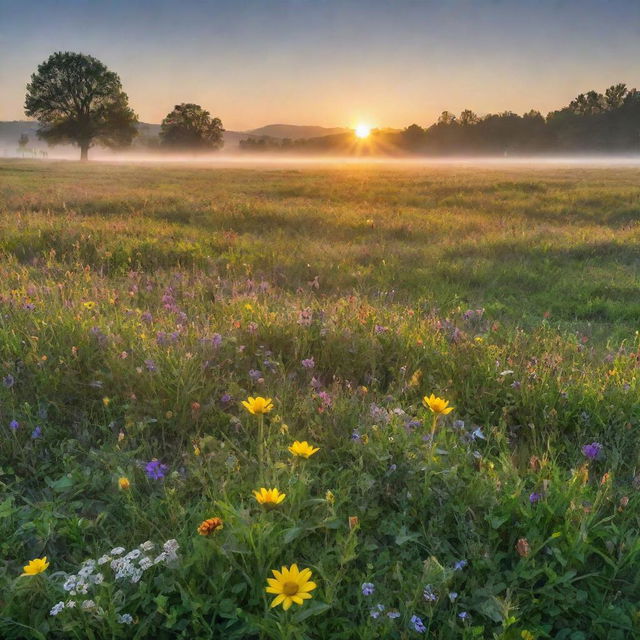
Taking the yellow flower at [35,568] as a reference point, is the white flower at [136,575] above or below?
below

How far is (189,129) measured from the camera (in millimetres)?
98938

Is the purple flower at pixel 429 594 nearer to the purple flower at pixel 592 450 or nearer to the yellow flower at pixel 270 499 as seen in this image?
the yellow flower at pixel 270 499

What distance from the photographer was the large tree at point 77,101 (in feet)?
216

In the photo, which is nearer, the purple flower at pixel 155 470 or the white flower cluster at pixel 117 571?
the white flower cluster at pixel 117 571

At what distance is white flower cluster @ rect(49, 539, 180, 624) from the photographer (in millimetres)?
1881

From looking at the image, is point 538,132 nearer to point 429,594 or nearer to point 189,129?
point 189,129

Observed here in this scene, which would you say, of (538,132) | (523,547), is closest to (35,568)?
(523,547)

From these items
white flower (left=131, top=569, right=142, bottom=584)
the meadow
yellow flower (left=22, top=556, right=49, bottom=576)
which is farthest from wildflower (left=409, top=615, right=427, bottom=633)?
yellow flower (left=22, top=556, right=49, bottom=576)

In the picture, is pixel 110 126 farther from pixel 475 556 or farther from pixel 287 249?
pixel 475 556

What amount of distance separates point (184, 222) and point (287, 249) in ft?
14.1

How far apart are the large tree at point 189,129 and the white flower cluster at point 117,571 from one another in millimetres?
106273

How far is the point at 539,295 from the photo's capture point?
24.2ft

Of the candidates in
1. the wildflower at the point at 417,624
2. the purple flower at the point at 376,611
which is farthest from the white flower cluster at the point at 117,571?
the wildflower at the point at 417,624

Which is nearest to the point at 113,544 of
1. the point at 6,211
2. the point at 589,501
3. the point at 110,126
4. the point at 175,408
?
the point at 175,408
